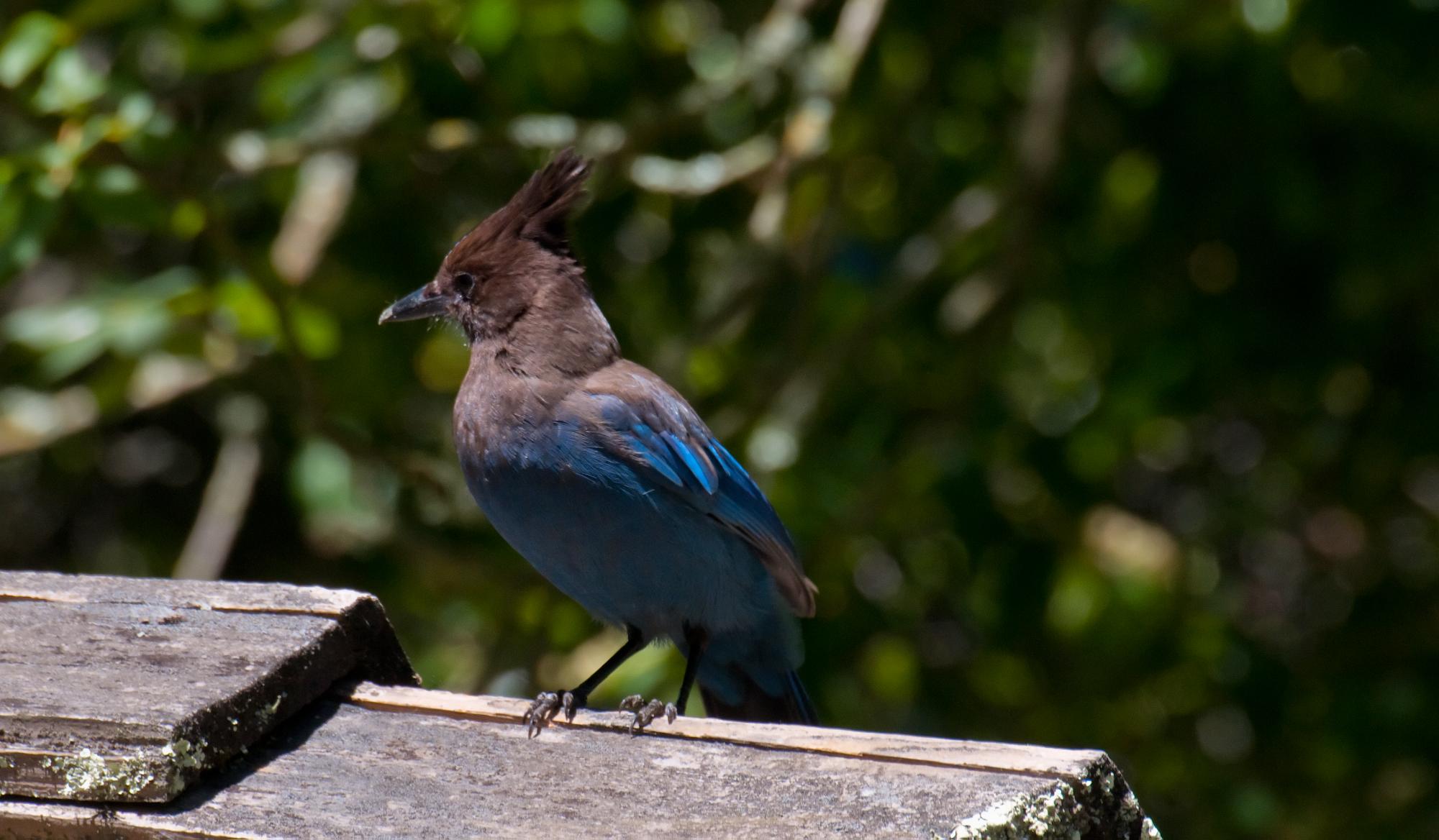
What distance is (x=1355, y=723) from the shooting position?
4.79 meters

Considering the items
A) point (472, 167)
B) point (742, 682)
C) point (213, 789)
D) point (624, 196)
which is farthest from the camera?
point (472, 167)

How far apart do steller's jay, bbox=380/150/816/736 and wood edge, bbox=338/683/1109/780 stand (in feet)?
2.83

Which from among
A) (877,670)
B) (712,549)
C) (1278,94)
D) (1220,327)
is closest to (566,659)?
(877,670)

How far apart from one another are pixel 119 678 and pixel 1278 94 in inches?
152

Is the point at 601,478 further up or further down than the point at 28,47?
further down

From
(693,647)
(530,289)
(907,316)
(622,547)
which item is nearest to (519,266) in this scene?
(530,289)

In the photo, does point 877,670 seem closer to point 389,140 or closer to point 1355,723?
point 1355,723

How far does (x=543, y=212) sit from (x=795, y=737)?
196cm

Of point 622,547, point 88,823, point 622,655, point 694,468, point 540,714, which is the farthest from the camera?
point 622,655

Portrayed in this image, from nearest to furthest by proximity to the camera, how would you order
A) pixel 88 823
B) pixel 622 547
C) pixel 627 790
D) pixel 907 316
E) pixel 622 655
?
pixel 88 823 < pixel 627 790 < pixel 622 547 < pixel 622 655 < pixel 907 316

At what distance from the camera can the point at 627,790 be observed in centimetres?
184

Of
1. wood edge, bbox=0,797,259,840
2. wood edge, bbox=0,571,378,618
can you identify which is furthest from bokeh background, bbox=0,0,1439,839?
wood edge, bbox=0,797,259,840

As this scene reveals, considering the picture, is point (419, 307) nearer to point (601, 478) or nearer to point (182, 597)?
point (601, 478)

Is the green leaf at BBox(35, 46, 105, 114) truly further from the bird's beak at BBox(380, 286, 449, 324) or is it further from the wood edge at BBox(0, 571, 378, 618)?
the wood edge at BBox(0, 571, 378, 618)
